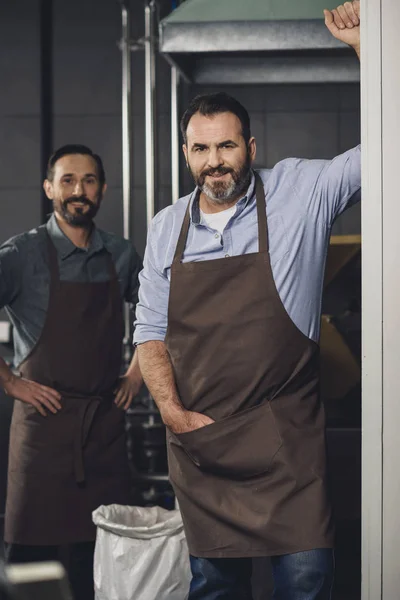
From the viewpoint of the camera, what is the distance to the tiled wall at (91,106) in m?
4.51

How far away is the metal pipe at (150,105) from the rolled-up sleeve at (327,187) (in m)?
1.67

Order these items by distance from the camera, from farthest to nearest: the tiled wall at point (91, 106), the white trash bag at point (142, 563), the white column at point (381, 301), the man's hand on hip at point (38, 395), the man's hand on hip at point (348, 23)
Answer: the tiled wall at point (91, 106)
the man's hand on hip at point (38, 395)
the white trash bag at point (142, 563)
the man's hand on hip at point (348, 23)
the white column at point (381, 301)

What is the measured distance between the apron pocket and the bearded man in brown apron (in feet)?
3.16

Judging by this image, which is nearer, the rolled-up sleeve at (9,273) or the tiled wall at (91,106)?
the rolled-up sleeve at (9,273)

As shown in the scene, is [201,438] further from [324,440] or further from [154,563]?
[154,563]

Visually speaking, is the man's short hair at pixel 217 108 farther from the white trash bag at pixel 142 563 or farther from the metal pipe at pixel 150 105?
the metal pipe at pixel 150 105

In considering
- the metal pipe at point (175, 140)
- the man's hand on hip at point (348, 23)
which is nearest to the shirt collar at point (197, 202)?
the man's hand on hip at point (348, 23)

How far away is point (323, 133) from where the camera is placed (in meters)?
4.48

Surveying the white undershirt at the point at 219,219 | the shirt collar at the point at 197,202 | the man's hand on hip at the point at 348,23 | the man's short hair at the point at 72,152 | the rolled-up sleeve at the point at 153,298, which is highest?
the man's hand on hip at the point at 348,23

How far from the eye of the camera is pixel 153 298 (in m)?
2.45

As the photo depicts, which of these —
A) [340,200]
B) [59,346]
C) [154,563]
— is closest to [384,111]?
[340,200]

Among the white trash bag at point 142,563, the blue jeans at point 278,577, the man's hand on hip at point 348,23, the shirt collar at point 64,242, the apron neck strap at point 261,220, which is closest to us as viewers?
the man's hand on hip at point 348,23

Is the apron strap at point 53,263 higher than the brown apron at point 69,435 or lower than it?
higher

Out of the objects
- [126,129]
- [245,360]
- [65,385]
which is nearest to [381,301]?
[245,360]
